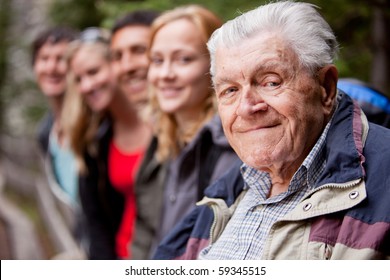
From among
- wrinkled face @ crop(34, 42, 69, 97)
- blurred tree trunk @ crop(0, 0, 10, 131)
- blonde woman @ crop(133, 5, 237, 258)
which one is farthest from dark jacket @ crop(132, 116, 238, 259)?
blurred tree trunk @ crop(0, 0, 10, 131)

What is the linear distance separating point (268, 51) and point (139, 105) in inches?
72.3

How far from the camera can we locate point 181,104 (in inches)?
107

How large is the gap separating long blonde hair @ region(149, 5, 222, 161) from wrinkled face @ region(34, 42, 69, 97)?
1.84m

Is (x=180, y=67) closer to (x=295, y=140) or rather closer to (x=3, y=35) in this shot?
(x=295, y=140)

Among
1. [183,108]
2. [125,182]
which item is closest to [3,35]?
[125,182]

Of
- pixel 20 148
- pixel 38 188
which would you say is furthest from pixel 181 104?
pixel 20 148

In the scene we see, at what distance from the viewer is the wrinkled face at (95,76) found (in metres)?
3.61

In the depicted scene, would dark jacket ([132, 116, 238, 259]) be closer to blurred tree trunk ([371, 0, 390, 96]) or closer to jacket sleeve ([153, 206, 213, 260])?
jacket sleeve ([153, 206, 213, 260])

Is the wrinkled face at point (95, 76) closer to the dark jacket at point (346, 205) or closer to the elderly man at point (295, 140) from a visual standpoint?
the elderly man at point (295, 140)

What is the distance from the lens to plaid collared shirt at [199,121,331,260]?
68.4 inches

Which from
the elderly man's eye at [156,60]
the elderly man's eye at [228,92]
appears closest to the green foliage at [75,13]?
the elderly man's eye at [156,60]

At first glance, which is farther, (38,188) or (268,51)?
(38,188)
